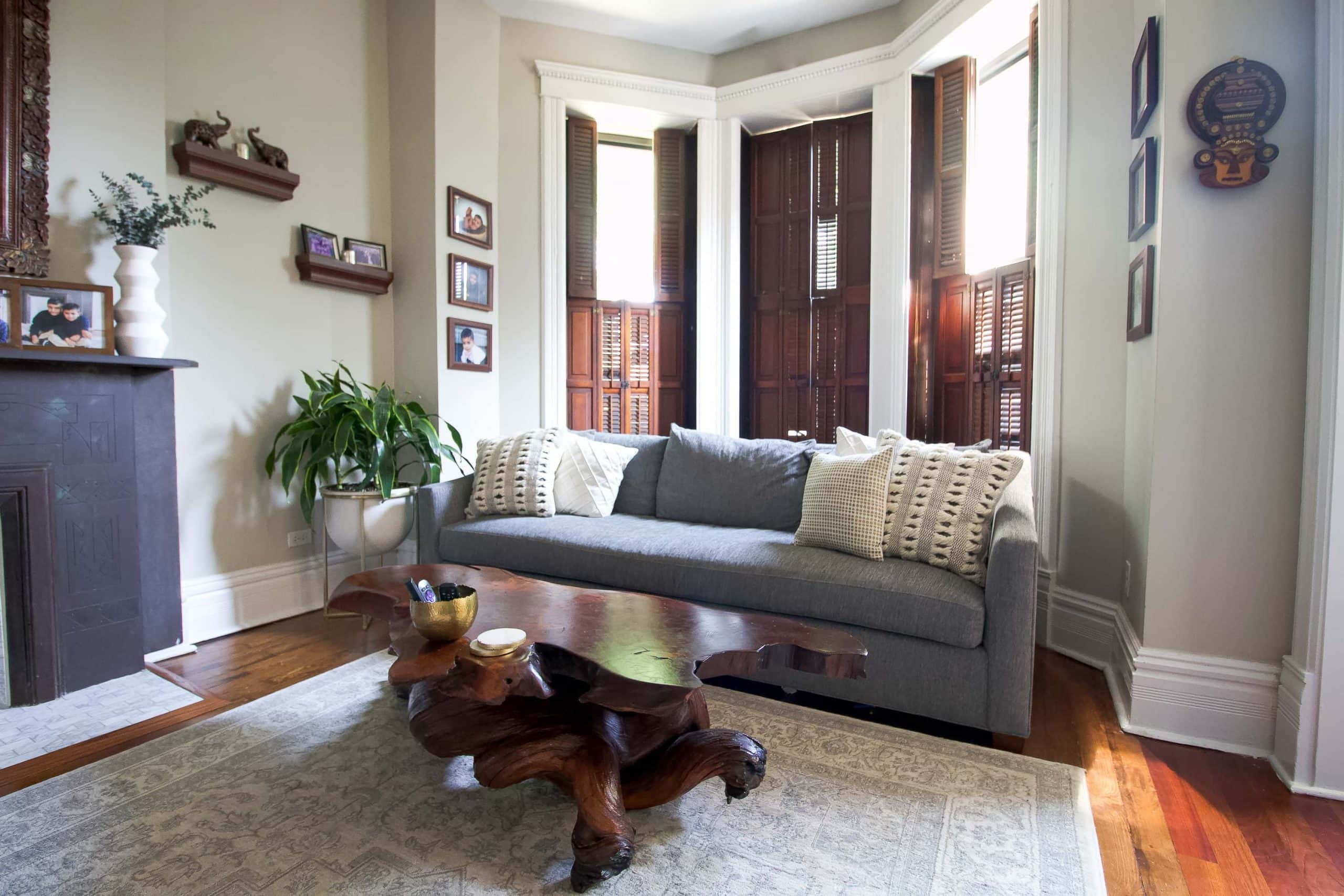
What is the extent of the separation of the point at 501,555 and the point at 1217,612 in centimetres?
242

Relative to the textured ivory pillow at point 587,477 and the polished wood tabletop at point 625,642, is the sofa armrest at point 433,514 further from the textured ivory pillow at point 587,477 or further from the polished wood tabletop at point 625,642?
the polished wood tabletop at point 625,642

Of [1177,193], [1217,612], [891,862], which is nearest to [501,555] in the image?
[891,862]

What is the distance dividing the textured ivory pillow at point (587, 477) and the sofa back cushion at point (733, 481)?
215 mm

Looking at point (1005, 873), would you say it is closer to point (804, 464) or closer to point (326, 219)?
point (804, 464)

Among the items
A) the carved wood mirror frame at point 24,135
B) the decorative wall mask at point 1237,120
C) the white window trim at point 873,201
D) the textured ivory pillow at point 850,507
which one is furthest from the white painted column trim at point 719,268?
the carved wood mirror frame at point 24,135

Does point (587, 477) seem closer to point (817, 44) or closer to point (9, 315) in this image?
point (9, 315)

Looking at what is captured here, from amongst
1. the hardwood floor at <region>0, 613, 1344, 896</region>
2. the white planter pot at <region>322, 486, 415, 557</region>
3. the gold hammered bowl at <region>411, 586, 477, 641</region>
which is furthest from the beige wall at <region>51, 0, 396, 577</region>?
the gold hammered bowl at <region>411, 586, 477, 641</region>

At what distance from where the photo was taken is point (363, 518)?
3.08m

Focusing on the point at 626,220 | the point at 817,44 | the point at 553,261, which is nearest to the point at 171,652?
the point at 553,261

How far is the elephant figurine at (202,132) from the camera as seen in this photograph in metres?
2.73

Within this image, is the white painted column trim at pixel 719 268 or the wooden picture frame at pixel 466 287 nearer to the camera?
the wooden picture frame at pixel 466 287

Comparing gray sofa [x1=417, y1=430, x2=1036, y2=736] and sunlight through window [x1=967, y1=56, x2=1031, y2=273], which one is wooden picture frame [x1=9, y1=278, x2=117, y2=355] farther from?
sunlight through window [x1=967, y1=56, x2=1031, y2=273]

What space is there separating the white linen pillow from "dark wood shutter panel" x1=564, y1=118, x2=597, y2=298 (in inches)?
87.3

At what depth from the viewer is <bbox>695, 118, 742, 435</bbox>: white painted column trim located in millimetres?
4332
